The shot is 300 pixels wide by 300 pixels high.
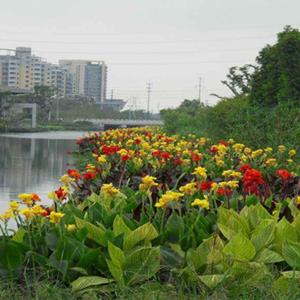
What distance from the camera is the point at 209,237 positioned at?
3.84m

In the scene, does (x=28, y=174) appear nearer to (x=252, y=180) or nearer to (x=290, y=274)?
(x=252, y=180)

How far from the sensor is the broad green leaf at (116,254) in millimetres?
3467

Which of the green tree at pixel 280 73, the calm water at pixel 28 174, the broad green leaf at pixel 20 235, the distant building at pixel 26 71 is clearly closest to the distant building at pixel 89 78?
the distant building at pixel 26 71

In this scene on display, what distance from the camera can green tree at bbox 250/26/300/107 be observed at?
1367 cm

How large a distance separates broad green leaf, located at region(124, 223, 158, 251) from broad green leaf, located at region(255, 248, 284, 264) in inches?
22.9

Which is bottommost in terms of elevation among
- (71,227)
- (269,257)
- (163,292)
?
(163,292)

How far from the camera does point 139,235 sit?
3.73m

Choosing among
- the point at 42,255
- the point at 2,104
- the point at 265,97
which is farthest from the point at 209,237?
the point at 2,104

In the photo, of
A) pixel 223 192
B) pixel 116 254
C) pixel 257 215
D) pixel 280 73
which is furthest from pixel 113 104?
pixel 116 254

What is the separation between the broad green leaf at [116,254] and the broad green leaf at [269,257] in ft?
2.36

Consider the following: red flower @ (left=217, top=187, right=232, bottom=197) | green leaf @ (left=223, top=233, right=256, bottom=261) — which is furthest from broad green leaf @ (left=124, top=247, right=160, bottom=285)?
red flower @ (left=217, top=187, right=232, bottom=197)

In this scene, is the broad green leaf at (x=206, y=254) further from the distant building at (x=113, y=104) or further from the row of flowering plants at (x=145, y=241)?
the distant building at (x=113, y=104)

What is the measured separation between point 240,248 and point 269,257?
183 mm

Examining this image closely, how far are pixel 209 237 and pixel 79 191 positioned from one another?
2372 millimetres
